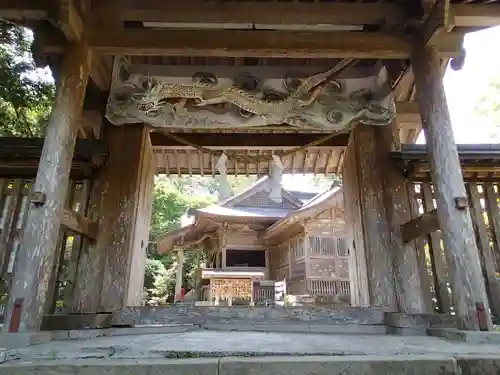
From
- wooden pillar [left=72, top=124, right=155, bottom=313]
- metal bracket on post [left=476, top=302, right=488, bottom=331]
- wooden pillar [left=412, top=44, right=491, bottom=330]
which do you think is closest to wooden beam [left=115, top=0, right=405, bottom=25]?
wooden pillar [left=412, top=44, right=491, bottom=330]

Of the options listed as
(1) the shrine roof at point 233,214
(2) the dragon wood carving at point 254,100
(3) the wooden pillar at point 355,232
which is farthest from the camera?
(1) the shrine roof at point 233,214

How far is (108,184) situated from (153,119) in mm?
1241

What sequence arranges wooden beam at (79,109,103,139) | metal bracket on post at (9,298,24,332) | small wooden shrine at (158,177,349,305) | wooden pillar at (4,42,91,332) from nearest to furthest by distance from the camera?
metal bracket on post at (9,298,24,332), wooden pillar at (4,42,91,332), wooden beam at (79,109,103,139), small wooden shrine at (158,177,349,305)

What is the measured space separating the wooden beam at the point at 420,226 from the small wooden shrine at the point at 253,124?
1.1 inches

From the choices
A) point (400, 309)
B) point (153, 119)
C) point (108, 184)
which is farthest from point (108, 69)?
point (400, 309)

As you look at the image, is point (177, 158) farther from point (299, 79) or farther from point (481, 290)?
point (481, 290)

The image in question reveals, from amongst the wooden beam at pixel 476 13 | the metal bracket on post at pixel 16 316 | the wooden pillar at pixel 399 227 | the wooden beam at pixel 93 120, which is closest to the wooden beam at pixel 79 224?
the metal bracket on post at pixel 16 316

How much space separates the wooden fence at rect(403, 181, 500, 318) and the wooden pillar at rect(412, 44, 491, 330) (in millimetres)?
1275

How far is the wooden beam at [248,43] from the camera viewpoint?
4.46 m

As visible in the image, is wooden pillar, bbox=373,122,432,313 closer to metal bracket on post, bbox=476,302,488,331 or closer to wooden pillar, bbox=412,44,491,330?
wooden pillar, bbox=412,44,491,330

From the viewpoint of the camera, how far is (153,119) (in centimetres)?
549

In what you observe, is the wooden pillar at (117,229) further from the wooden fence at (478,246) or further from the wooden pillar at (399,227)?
the wooden fence at (478,246)

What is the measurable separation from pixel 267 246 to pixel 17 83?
42.9ft

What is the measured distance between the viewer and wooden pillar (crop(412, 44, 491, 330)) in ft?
11.3
